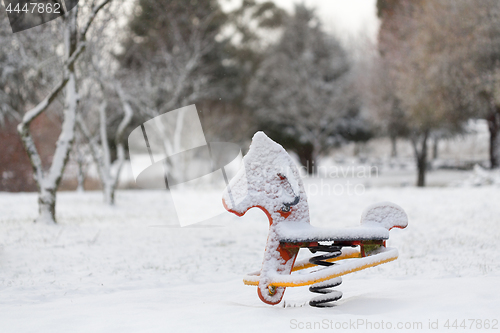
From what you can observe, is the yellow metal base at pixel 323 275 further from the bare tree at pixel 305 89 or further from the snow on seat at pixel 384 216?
the bare tree at pixel 305 89

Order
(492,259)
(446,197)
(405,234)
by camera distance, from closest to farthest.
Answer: (492,259) < (405,234) < (446,197)

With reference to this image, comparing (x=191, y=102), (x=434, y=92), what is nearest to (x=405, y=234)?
(x=434, y=92)

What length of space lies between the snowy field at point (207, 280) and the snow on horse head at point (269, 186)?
85 cm

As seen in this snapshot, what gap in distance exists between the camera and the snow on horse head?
3.86 m

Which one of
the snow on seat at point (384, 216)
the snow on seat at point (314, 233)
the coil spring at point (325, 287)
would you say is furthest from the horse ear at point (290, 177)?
the snow on seat at point (384, 216)

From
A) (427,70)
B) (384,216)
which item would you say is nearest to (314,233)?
(384,216)

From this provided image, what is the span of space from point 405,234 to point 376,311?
18.3 ft

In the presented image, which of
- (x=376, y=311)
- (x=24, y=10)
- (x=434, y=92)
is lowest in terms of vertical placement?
(x=376, y=311)

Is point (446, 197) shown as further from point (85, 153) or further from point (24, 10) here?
point (85, 153)

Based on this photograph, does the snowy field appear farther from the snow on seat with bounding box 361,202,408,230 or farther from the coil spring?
the snow on seat with bounding box 361,202,408,230

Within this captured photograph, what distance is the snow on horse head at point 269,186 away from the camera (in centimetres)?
386

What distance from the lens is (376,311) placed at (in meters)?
3.93

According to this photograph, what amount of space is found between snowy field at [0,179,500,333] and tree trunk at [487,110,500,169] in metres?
12.8

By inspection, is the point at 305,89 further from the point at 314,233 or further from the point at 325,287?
the point at 314,233
